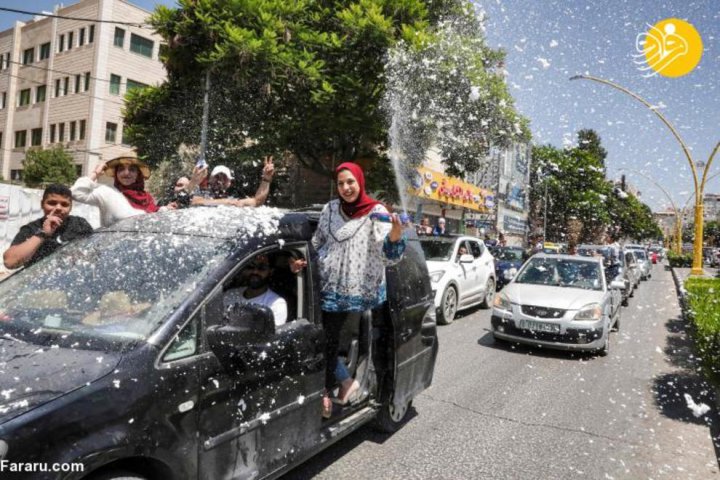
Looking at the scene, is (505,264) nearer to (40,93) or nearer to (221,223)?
(221,223)

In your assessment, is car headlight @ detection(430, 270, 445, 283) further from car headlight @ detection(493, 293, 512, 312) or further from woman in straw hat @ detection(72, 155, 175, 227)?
woman in straw hat @ detection(72, 155, 175, 227)

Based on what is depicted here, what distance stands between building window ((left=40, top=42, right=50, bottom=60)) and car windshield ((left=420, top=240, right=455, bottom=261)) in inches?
1525

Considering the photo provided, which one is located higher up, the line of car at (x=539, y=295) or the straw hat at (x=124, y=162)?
the straw hat at (x=124, y=162)

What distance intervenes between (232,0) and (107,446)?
47.7 ft

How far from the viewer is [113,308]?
2.53 meters

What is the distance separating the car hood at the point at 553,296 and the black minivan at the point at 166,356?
16.1 ft

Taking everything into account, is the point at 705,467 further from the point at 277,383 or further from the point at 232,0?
the point at 232,0

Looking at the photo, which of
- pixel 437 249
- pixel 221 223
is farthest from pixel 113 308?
pixel 437 249

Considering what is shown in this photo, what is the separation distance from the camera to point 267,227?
3100 mm

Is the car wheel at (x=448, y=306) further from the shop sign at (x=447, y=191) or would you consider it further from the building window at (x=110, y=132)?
the building window at (x=110, y=132)

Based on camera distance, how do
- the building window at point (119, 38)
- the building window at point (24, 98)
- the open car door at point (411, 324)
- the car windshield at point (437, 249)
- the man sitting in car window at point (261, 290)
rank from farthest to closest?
the building window at point (24, 98)
the building window at point (119, 38)
the car windshield at point (437, 249)
the open car door at point (411, 324)
the man sitting in car window at point (261, 290)

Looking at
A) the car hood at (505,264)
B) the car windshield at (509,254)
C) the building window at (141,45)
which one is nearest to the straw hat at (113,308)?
the car hood at (505,264)

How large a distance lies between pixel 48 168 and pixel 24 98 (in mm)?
14443

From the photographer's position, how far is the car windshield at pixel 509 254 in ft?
54.6
